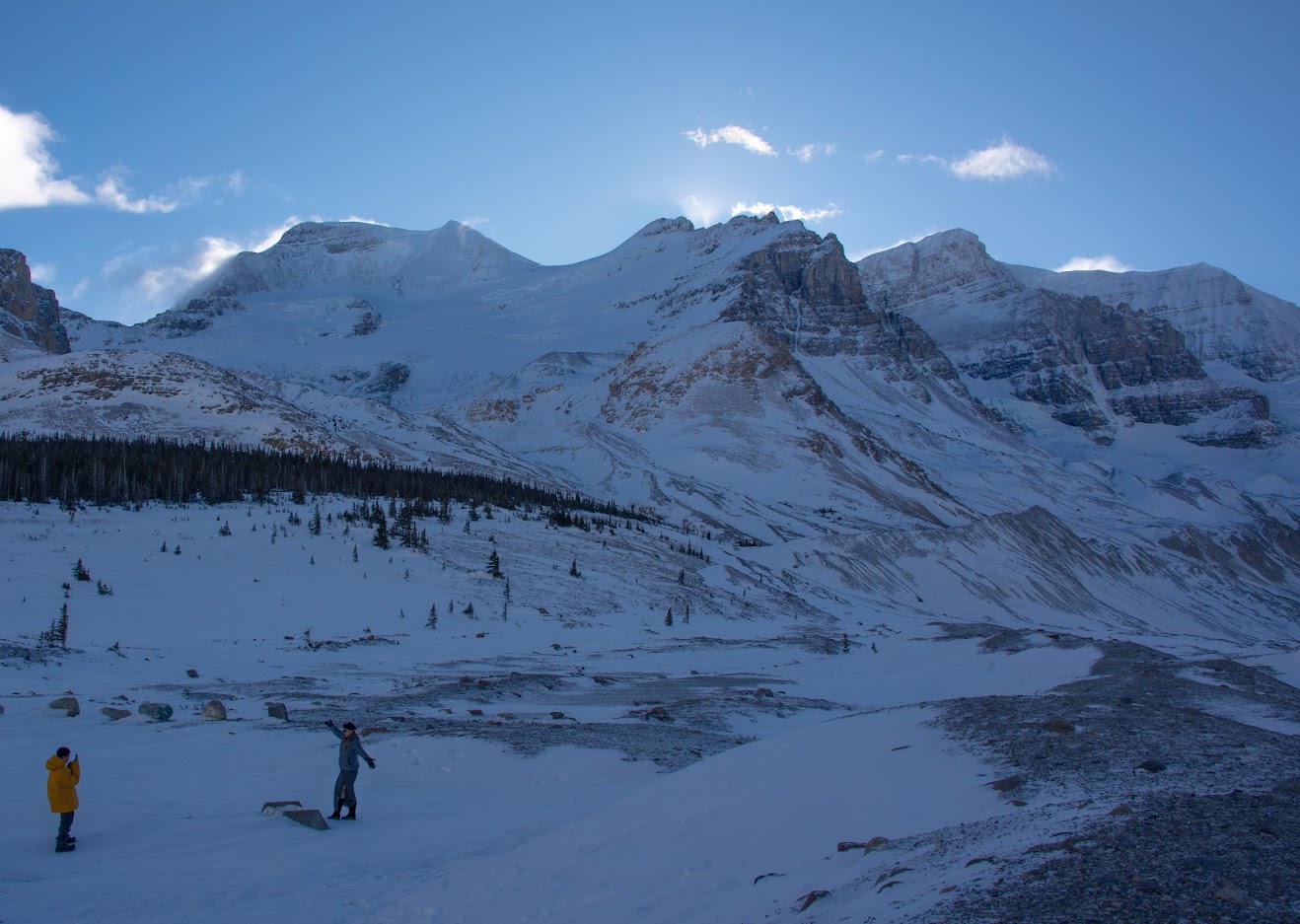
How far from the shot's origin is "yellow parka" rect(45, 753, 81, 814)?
986 cm

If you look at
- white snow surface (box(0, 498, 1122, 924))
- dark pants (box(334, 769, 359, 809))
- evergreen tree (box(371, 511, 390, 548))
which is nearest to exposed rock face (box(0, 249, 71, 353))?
evergreen tree (box(371, 511, 390, 548))

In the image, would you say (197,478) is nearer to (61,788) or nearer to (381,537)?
(381,537)

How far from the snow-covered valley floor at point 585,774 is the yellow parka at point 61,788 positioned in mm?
494

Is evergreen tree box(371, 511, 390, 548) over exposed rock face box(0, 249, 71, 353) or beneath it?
beneath

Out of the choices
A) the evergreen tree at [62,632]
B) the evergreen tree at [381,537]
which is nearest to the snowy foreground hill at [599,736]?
the evergreen tree at [62,632]

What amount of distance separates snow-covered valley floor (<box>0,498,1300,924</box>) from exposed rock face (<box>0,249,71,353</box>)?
510 ft

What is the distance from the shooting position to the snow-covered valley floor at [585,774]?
861cm

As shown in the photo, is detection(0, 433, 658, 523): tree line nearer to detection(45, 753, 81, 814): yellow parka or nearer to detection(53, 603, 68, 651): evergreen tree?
detection(53, 603, 68, 651): evergreen tree

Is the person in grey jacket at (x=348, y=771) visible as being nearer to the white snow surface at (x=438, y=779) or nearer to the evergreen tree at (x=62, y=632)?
the white snow surface at (x=438, y=779)

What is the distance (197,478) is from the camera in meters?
56.8

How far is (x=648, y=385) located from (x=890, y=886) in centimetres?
15038

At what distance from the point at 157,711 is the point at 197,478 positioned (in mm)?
45477

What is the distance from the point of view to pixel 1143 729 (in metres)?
12.6

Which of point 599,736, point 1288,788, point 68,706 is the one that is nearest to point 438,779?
point 599,736
